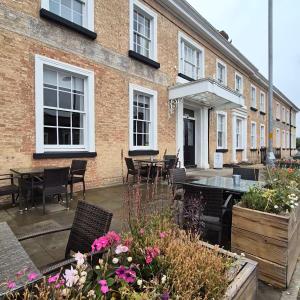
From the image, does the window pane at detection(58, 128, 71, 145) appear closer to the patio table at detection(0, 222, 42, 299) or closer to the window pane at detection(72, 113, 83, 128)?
the window pane at detection(72, 113, 83, 128)

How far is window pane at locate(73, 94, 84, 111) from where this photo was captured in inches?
268

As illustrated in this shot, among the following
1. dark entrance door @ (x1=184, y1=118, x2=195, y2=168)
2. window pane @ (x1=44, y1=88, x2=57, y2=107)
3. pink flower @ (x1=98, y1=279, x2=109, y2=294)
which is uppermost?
window pane @ (x1=44, y1=88, x2=57, y2=107)

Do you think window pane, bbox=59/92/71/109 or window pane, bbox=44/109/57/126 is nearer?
window pane, bbox=44/109/57/126

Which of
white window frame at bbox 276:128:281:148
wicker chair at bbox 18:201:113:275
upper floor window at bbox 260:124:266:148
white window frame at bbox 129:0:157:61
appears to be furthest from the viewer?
white window frame at bbox 276:128:281:148

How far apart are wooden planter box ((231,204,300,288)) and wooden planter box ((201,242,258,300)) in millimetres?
794

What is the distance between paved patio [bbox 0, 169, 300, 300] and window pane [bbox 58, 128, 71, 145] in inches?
56.9

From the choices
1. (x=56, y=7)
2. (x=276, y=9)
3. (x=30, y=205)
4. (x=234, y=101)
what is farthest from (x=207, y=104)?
(x=30, y=205)

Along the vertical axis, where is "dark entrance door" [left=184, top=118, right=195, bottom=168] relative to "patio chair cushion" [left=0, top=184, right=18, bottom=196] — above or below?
above

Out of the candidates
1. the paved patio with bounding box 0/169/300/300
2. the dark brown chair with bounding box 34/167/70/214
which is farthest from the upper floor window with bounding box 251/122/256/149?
the dark brown chair with bounding box 34/167/70/214

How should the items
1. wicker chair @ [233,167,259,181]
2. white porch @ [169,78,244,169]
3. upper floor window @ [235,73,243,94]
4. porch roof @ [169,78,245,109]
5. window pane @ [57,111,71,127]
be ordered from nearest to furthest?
wicker chair @ [233,167,259,181], window pane @ [57,111,71,127], porch roof @ [169,78,245,109], white porch @ [169,78,244,169], upper floor window @ [235,73,243,94]

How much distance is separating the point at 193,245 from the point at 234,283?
336 mm

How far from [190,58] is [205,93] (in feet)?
10.3

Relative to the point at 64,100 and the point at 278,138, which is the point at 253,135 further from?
the point at 64,100

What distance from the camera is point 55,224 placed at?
4031mm
